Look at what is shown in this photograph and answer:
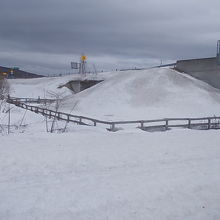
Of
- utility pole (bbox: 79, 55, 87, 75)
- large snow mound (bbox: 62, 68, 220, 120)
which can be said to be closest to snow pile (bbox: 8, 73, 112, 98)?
utility pole (bbox: 79, 55, 87, 75)

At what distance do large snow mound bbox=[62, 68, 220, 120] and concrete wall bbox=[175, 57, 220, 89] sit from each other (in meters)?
1.20

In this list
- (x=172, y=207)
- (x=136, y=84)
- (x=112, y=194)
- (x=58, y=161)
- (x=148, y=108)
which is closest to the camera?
(x=172, y=207)

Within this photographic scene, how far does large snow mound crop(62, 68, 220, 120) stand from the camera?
1166 inches

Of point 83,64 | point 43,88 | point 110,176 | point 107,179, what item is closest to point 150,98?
point 110,176

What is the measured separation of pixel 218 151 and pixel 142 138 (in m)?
3.13

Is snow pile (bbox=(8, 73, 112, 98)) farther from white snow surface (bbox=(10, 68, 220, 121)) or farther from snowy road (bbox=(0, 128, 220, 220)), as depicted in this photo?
snowy road (bbox=(0, 128, 220, 220))

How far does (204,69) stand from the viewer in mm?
39688

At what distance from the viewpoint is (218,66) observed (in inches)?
1469

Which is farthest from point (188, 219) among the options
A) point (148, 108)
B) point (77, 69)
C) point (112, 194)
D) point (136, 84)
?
point (77, 69)

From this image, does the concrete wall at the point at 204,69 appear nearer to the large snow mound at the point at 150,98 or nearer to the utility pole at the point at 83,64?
the large snow mound at the point at 150,98

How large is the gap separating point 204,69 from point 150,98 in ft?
35.7

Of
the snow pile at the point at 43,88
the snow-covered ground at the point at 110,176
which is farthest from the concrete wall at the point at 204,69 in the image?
the snow-covered ground at the point at 110,176

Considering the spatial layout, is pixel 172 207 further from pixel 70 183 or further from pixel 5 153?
pixel 5 153

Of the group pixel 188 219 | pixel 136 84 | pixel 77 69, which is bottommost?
pixel 188 219
